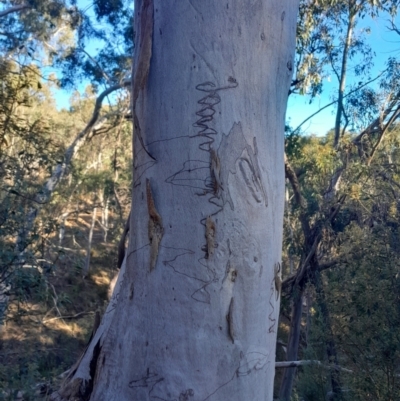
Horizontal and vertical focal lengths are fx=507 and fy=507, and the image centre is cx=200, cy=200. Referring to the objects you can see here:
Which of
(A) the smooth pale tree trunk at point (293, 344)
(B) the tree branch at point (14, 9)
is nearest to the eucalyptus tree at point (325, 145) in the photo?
(A) the smooth pale tree trunk at point (293, 344)

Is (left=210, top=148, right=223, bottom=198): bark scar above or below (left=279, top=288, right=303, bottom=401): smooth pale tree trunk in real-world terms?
above

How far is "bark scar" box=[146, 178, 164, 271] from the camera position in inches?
48.9

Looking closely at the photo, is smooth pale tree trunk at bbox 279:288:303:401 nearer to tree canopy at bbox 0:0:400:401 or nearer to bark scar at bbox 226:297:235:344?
tree canopy at bbox 0:0:400:401

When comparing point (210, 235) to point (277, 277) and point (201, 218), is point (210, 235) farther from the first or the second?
point (277, 277)

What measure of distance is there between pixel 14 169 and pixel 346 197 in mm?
4491

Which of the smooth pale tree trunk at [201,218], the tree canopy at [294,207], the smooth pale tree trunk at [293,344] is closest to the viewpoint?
the smooth pale tree trunk at [201,218]

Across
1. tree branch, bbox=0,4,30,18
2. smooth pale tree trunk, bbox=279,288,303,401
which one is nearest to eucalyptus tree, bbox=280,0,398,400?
smooth pale tree trunk, bbox=279,288,303,401

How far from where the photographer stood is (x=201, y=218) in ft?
3.97

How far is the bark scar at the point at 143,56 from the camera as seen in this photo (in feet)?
4.49

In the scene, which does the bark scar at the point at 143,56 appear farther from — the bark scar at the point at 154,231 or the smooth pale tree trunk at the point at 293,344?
the smooth pale tree trunk at the point at 293,344

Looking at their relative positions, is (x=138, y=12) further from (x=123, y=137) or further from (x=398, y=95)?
(x=123, y=137)

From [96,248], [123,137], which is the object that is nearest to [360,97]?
[123,137]

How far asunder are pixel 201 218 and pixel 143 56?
492mm

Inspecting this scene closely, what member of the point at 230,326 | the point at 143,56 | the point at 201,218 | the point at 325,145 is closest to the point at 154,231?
the point at 201,218
